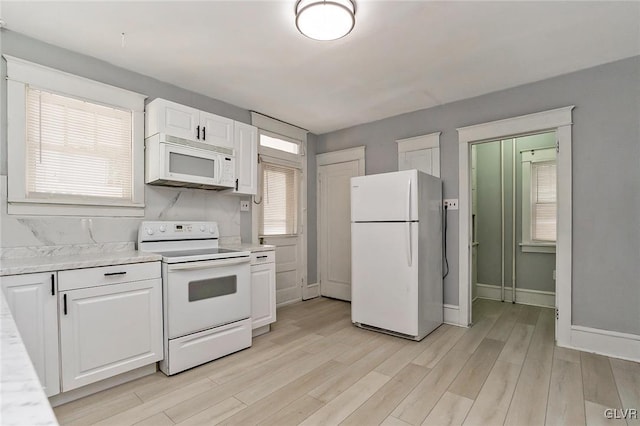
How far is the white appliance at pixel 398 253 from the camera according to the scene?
9.71 ft

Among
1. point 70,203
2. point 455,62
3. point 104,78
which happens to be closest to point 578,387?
point 455,62

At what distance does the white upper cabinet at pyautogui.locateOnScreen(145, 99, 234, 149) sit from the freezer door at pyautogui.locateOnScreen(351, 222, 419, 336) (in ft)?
5.43

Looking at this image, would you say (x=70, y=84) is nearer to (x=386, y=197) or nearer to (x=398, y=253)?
(x=386, y=197)

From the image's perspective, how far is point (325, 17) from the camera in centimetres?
189

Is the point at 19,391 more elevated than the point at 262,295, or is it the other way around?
the point at 19,391

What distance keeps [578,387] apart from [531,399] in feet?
1.43

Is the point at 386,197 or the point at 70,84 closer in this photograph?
the point at 70,84

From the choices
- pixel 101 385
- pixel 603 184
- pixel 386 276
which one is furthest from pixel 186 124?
pixel 603 184

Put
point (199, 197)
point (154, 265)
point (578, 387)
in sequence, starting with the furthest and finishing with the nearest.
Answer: point (199, 197)
point (154, 265)
point (578, 387)

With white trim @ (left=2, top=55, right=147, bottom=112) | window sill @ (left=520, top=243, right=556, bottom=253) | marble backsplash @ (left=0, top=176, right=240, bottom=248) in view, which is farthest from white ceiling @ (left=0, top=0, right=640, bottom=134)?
window sill @ (left=520, top=243, right=556, bottom=253)

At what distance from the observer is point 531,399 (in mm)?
2025

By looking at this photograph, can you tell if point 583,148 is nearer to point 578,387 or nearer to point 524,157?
point 524,157

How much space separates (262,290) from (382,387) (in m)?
1.49

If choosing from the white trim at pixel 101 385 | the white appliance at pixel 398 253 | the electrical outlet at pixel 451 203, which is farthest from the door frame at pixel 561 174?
the white trim at pixel 101 385
